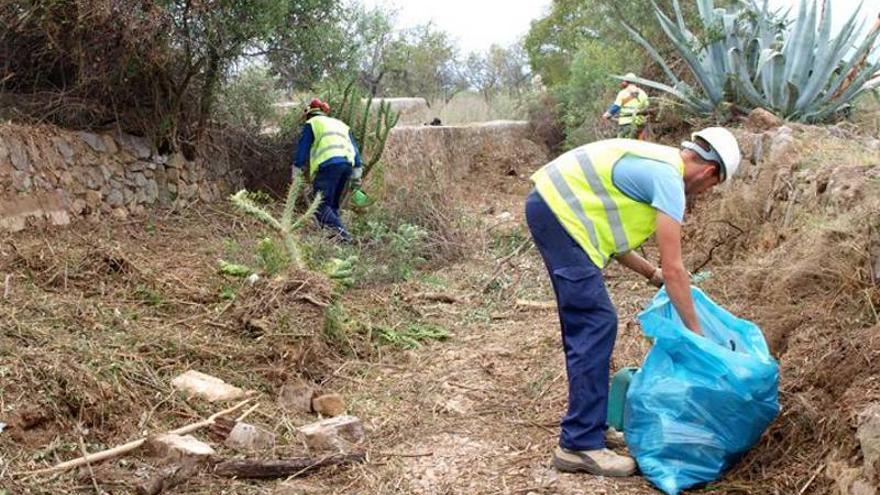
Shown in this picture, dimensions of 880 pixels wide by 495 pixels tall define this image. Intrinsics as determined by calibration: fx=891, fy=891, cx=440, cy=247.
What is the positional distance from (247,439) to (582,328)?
4.97 ft

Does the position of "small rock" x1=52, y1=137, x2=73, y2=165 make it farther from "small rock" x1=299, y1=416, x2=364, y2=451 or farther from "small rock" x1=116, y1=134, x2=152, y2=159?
"small rock" x1=299, y1=416, x2=364, y2=451

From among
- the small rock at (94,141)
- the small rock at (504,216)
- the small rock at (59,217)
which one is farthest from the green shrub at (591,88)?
the small rock at (59,217)

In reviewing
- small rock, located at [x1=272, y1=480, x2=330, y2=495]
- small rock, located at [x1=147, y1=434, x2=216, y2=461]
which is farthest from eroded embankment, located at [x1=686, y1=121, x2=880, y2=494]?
small rock, located at [x1=147, y1=434, x2=216, y2=461]

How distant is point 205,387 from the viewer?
14.0 feet

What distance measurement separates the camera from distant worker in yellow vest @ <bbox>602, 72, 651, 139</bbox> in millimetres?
8797

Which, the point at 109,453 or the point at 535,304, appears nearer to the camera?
the point at 109,453

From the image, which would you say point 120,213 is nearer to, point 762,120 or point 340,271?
point 340,271

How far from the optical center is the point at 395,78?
979 inches

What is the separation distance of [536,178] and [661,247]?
1.98ft

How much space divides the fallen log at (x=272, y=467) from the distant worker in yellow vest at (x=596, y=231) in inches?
38.6

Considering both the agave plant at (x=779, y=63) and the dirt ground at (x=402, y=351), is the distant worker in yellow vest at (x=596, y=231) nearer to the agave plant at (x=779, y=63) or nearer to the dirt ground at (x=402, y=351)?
the dirt ground at (x=402, y=351)

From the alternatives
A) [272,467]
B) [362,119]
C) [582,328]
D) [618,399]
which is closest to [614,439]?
[618,399]

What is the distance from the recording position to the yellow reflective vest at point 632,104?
8.92 meters

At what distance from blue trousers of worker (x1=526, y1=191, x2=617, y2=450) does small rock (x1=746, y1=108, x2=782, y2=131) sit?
13.6ft
